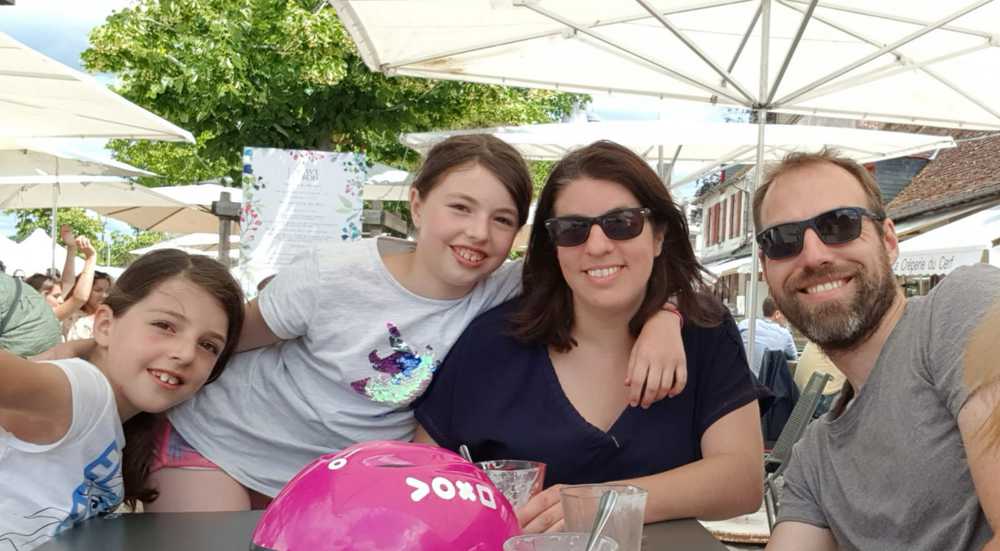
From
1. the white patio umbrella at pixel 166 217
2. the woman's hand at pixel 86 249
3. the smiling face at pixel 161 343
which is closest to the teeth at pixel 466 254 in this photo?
the smiling face at pixel 161 343

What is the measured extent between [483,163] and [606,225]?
0.47 meters

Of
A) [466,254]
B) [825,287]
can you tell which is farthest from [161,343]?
[825,287]

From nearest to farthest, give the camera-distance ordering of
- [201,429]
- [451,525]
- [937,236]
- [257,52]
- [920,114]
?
[451,525]
[201,429]
[920,114]
[937,236]
[257,52]

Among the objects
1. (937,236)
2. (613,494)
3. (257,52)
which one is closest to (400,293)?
(613,494)

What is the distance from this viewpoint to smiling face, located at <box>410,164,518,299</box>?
2518mm

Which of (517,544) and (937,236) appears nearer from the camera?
(517,544)

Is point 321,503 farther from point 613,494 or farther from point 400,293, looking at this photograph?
point 400,293

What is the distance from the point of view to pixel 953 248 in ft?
32.7

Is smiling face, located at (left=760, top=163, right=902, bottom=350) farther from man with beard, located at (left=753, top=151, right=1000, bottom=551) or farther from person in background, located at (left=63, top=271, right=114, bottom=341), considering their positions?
person in background, located at (left=63, top=271, right=114, bottom=341)

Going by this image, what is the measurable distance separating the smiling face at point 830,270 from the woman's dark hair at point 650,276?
29cm

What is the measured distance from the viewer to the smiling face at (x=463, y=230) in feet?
8.26

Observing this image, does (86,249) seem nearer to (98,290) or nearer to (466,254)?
(98,290)

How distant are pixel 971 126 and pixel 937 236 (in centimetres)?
366

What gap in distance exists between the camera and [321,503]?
1.15 m
